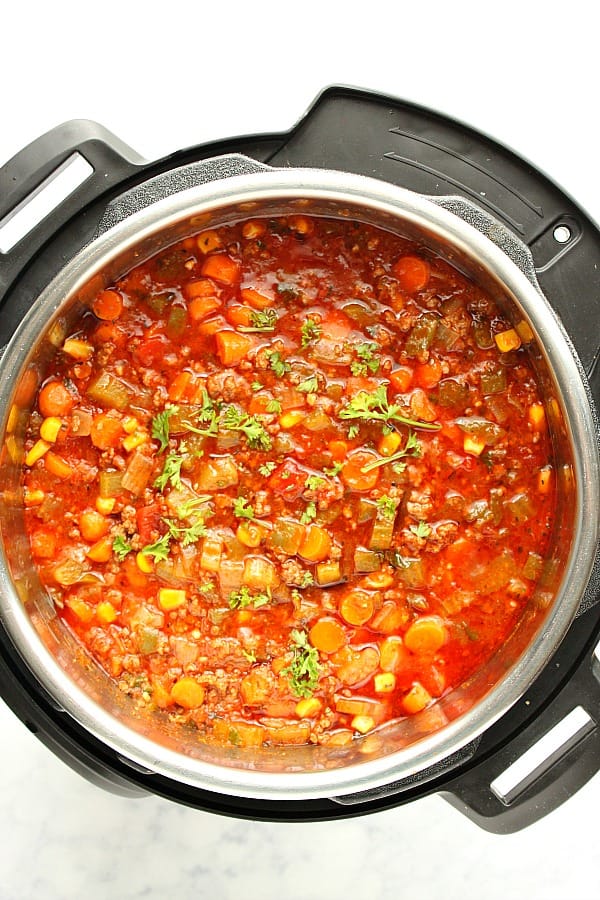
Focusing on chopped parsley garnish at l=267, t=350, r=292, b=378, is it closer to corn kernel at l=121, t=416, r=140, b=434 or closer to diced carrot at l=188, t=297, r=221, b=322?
diced carrot at l=188, t=297, r=221, b=322

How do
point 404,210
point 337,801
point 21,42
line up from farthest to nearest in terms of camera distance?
point 21,42 → point 337,801 → point 404,210

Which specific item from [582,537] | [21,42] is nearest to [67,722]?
[582,537]

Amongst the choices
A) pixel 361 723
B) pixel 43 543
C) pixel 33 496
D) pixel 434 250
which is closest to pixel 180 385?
pixel 33 496

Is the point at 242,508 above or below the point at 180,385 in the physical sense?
below

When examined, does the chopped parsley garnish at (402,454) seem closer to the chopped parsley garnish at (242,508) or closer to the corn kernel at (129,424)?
the chopped parsley garnish at (242,508)

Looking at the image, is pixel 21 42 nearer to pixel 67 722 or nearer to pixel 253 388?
pixel 253 388

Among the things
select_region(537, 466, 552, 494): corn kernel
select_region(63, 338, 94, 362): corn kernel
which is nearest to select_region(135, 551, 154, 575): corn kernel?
select_region(63, 338, 94, 362): corn kernel

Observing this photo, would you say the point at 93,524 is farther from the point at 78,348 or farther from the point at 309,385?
the point at 309,385
